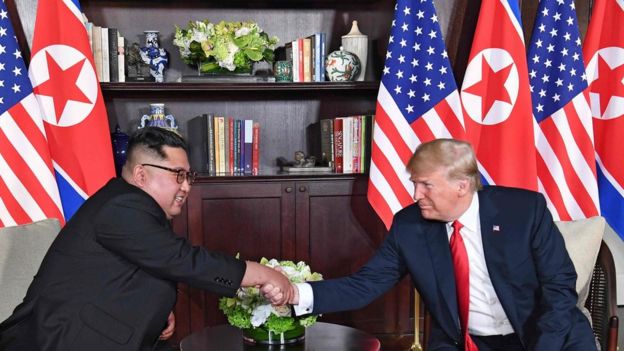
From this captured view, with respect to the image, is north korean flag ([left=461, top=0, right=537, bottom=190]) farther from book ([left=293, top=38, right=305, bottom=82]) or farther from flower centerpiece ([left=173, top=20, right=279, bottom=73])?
flower centerpiece ([left=173, top=20, right=279, bottom=73])

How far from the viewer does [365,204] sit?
4258 mm

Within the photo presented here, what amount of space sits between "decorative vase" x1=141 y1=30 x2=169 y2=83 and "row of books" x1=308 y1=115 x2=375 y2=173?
3.15ft

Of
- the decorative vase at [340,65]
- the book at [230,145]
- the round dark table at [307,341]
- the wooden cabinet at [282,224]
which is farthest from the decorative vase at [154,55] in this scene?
the round dark table at [307,341]

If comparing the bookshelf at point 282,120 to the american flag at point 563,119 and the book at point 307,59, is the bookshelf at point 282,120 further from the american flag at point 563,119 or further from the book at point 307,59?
the american flag at point 563,119

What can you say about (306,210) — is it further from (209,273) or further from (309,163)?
(209,273)

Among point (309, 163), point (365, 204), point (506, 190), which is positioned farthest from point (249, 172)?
point (506, 190)

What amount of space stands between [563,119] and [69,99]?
2.51 metres

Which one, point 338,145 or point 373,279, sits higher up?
point 338,145

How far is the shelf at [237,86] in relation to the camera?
13.3 feet

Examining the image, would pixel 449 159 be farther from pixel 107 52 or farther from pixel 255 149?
pixel 107 52

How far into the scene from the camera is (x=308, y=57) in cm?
430

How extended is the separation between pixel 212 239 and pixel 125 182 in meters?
1.76

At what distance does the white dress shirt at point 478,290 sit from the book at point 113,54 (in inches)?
76.8

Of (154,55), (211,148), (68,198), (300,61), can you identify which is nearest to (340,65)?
(300,61)
